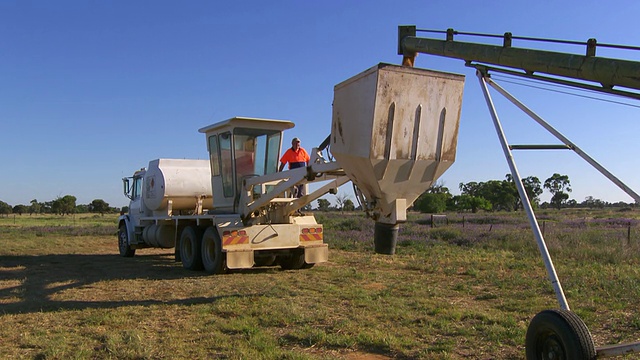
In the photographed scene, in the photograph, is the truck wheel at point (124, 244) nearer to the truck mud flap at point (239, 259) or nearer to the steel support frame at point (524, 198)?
the truck mud flap at point (239, 259)

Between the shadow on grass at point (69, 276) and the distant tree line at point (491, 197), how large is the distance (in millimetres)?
44809

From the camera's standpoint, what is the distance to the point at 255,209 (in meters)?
12.4

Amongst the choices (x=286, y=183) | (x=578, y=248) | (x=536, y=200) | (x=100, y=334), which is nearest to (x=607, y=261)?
(x=578, y=248)

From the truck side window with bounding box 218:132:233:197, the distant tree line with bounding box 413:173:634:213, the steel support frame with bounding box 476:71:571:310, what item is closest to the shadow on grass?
the truck side window with bounding box 218:132:233:197

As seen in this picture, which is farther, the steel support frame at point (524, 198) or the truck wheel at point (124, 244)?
the truck wheel at point (124, 244)

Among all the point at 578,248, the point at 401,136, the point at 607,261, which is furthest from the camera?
the point at 578,248

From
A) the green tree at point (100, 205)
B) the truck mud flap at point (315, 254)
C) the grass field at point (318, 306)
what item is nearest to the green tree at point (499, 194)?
the green tree at point (100, 205)

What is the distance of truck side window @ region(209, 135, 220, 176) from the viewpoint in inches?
542

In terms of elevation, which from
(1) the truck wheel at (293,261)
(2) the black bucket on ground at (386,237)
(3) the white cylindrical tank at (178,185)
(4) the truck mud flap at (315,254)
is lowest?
(1) the truck wheel at (293,261)

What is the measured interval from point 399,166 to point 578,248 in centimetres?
1018

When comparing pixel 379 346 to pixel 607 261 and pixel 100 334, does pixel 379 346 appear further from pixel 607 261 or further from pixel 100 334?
pixel 607 261

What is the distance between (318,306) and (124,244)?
1227 cm

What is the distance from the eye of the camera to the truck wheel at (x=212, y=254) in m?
12.3

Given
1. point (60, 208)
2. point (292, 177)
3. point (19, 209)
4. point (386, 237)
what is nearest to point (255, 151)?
point (292, 177)
